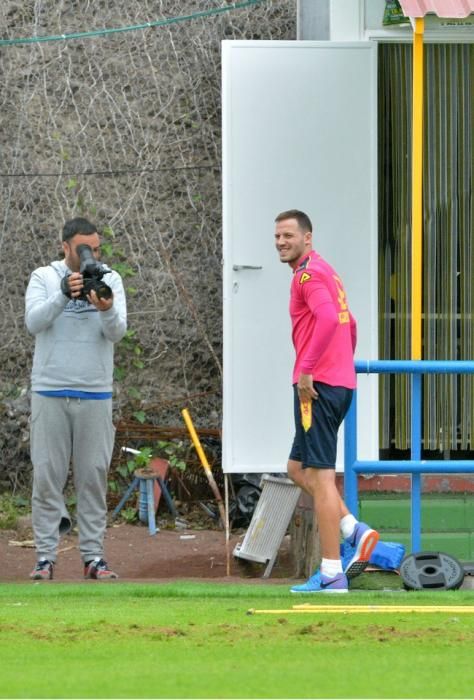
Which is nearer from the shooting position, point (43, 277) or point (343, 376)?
point (343, 376)

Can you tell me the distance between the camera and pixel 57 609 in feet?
20.9

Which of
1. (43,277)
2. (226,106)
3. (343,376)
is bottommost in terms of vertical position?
(343,376)

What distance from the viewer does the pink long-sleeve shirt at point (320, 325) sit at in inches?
279

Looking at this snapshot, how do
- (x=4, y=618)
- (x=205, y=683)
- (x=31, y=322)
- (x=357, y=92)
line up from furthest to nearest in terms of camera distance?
(x=357, y=92) < (x=31, y=322) < (x=4, y=618) < (x=205, y=683)

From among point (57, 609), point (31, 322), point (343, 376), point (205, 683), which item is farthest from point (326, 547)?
point (205, 683)

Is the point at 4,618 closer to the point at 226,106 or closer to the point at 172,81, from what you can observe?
the point at 226,106

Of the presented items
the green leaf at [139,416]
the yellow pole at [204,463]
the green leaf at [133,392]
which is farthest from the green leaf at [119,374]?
the yellow pole at [204,463]

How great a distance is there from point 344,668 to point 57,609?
1805 millimetres

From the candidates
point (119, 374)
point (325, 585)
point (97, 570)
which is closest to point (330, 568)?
point (325, 585)

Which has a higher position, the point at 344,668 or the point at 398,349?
the point at 398,349

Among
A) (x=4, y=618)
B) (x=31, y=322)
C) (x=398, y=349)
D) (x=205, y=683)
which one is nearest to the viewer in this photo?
(x=205, y=683)

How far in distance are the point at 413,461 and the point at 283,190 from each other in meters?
2.17

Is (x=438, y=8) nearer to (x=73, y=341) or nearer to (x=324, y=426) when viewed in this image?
(x=324, y=426)

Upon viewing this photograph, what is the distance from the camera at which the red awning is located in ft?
25.2
